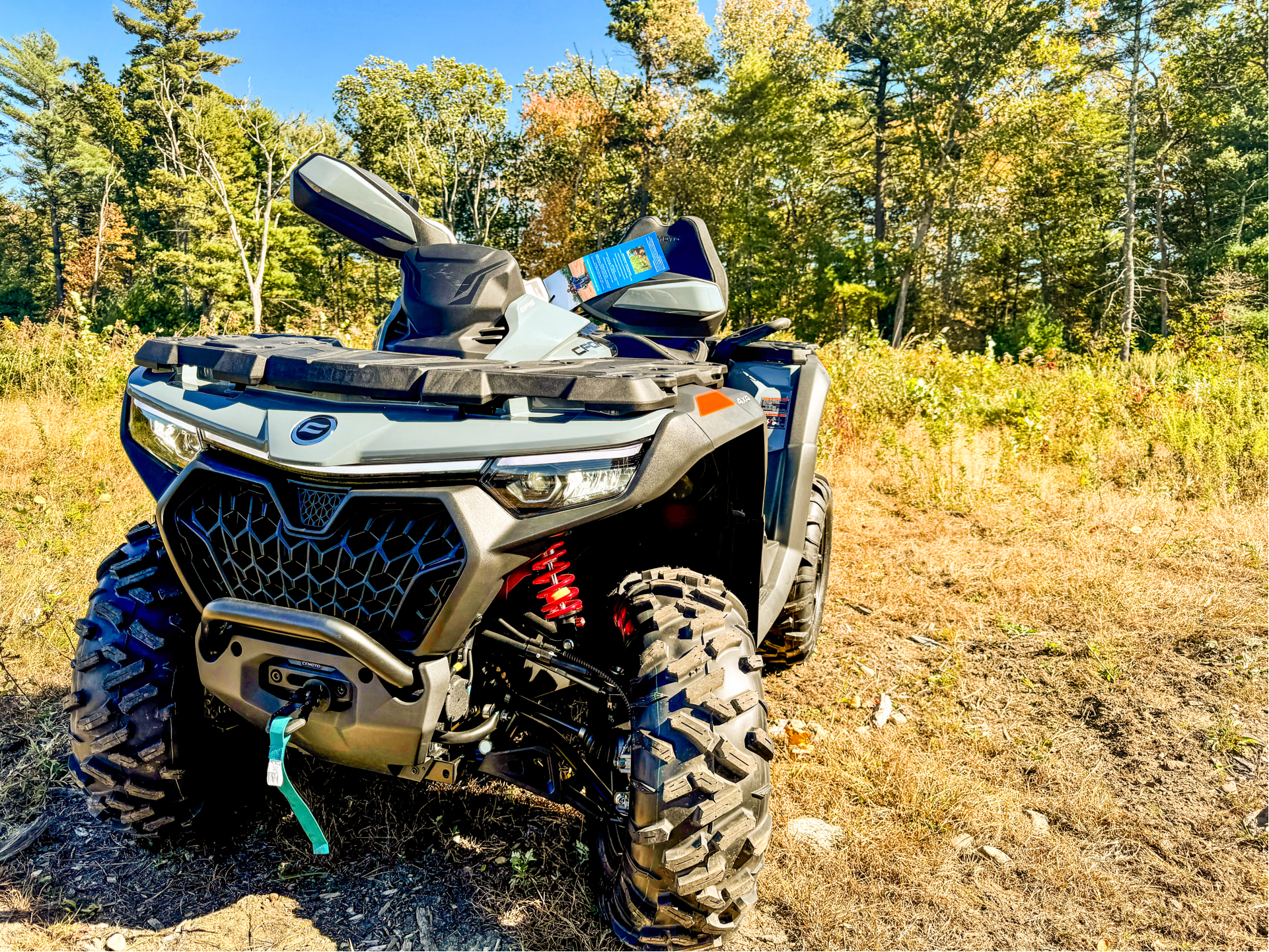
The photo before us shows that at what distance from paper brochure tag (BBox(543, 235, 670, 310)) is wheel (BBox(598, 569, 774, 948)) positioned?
1.24 m

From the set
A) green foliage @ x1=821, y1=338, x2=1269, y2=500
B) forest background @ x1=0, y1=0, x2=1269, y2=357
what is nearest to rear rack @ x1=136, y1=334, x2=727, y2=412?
green foliage @ x1=821, y1=338, x2=1269, y2=500

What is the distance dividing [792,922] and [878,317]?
29642 mm

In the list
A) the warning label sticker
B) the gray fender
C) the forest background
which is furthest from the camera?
the forest background

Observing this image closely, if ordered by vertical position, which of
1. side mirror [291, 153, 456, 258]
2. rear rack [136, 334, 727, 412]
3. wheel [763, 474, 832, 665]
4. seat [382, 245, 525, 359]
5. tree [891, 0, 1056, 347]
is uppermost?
tree [891, 0, 1056, 347]

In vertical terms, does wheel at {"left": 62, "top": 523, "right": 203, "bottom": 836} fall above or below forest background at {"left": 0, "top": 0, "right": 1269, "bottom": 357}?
below

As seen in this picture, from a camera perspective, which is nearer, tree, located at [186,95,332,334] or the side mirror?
the side mirror

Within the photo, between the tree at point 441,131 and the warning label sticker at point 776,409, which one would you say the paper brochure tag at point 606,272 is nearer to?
the warning label sticker at point 776,409

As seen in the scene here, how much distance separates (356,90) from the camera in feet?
93.3

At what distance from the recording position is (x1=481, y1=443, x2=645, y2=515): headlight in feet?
4.85

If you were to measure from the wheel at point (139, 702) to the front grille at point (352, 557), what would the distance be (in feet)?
1.24

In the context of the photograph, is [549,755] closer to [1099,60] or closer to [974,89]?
[1099,60]

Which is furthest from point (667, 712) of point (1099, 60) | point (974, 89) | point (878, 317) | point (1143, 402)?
point (878, 317)

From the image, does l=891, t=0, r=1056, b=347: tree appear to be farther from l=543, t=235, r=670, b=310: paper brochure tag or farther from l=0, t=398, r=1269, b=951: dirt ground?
l=543, t=235, r=670, b=310: paper brochure tag

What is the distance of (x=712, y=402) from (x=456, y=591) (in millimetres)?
668
